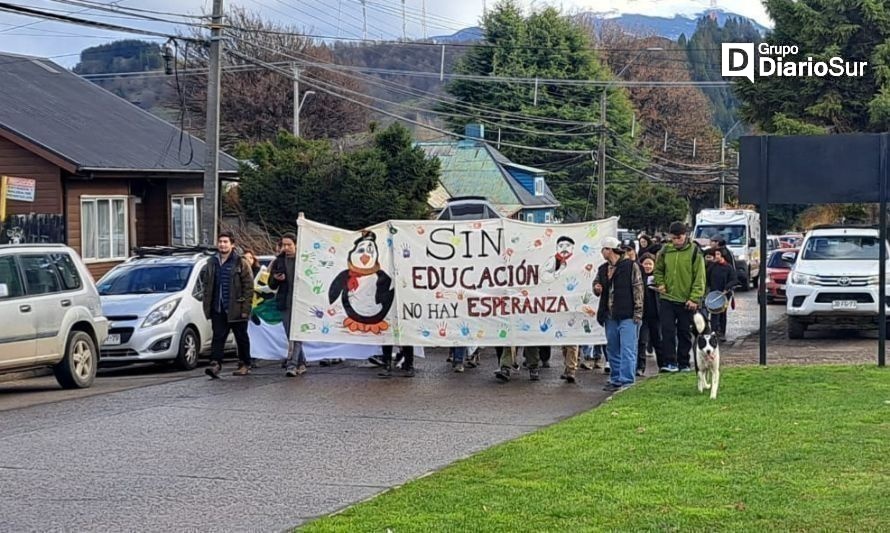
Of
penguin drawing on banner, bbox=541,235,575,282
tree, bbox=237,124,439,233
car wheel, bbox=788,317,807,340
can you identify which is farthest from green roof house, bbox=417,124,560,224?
penguin drawing on banner, bbox=541,235,575,282

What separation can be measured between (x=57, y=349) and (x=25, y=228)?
37.3ft

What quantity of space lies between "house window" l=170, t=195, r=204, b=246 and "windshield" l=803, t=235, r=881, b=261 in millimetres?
15257

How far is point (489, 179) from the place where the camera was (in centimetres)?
5825

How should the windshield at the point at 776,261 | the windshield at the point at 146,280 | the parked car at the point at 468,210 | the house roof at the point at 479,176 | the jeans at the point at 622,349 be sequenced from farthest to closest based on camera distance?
1. the house roof at the point at 479,176
2. the windshield at the point at 776,261
3. the parked car at the point at 468,210
4. the windshield at the point at 146,280
5. the jeans at the point at 622,349

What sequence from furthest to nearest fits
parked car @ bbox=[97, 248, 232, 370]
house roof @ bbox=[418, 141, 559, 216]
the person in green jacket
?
house roof @ bbox=[418, 141, 559, 216] < parked car @ bbox=[97, 248, 232, 370] < the person in green jacket

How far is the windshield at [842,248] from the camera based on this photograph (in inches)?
905

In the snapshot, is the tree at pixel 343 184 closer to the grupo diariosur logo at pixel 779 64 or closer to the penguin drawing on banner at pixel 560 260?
the grupo diariosur logo at pixel 779 64

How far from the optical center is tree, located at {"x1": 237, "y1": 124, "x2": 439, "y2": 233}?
3122cm

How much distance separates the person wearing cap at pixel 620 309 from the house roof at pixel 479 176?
3973cm

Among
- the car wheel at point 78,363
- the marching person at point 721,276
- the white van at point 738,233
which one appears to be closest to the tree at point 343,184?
the marching person at point 721,276

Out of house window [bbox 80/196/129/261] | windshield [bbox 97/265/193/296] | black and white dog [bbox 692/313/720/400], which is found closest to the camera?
black and white dog [bbox 692/313/720/400]

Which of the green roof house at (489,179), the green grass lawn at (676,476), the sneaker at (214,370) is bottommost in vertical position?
the sneaker at (214,370)

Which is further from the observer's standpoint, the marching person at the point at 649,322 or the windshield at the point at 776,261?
the windshield at the point at 776,261

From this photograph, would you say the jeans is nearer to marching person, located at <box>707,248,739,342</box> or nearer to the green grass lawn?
the green grass lawn
